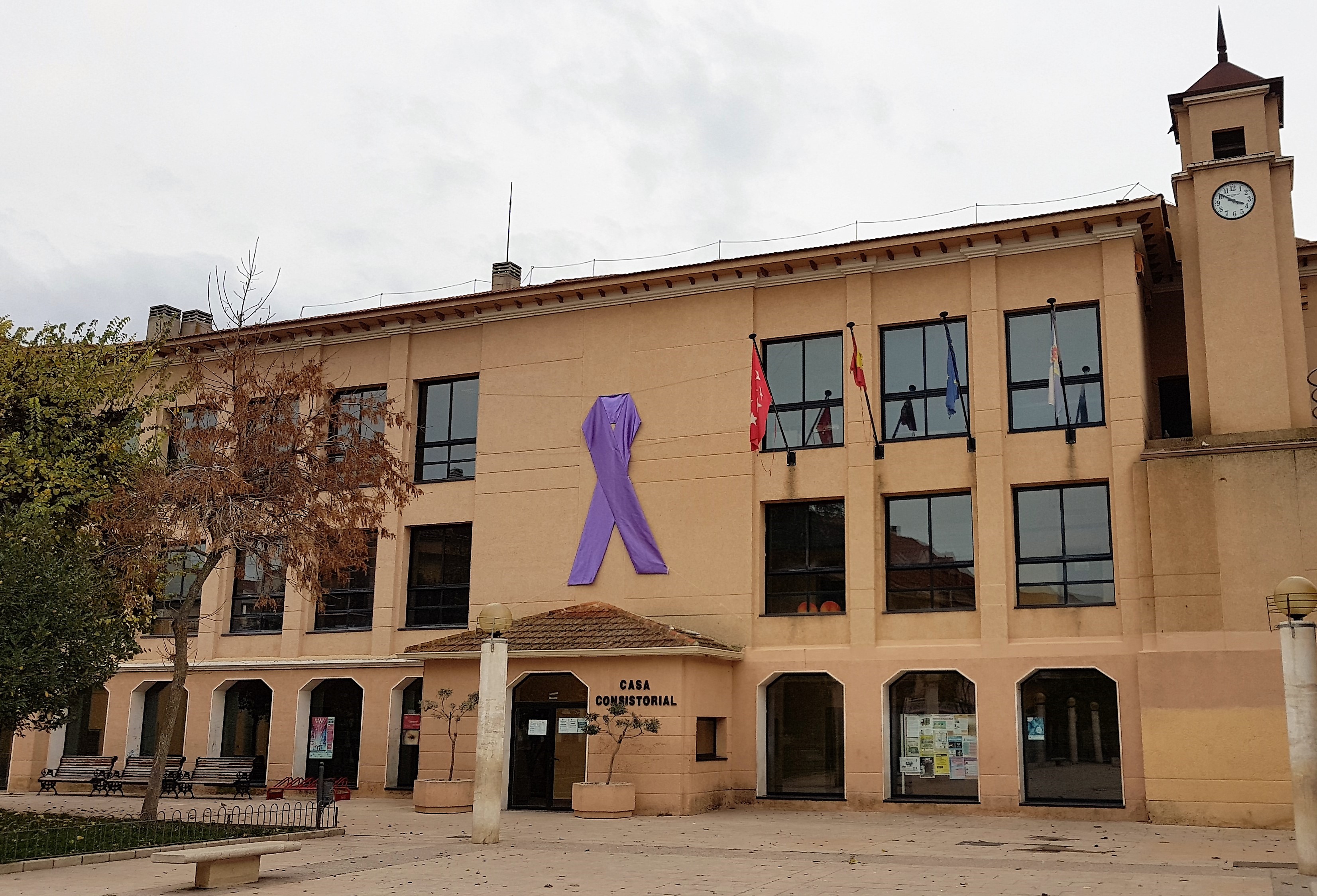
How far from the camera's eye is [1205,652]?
2170cm

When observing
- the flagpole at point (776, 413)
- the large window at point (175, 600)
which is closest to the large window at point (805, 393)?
the flagpole at point (776, 413)

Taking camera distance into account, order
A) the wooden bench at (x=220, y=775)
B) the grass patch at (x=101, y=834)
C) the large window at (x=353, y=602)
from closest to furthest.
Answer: the grass patch at (x=101, y=834), the wooden bench at (x=220, y=775), the large window at (x=353, y=602)

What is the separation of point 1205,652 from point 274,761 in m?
20.9

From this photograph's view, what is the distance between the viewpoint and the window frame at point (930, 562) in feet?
79.8

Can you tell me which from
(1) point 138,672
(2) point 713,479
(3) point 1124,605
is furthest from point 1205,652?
(1) point 138,672

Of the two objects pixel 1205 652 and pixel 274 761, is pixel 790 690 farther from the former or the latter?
pixel 274 761

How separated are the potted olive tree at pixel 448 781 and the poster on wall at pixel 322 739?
178 inches

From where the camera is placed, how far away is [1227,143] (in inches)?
985

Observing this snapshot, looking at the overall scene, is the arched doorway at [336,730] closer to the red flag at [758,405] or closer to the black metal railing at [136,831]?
the black metal railing at [136,831]

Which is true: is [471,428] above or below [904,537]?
above

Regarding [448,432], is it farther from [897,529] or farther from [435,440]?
[897,529]

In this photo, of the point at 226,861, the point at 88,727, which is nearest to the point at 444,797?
the point at 226,861

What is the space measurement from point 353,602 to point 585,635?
8.19 meters

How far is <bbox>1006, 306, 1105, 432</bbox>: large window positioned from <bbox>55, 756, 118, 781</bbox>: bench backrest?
22.9 metres
